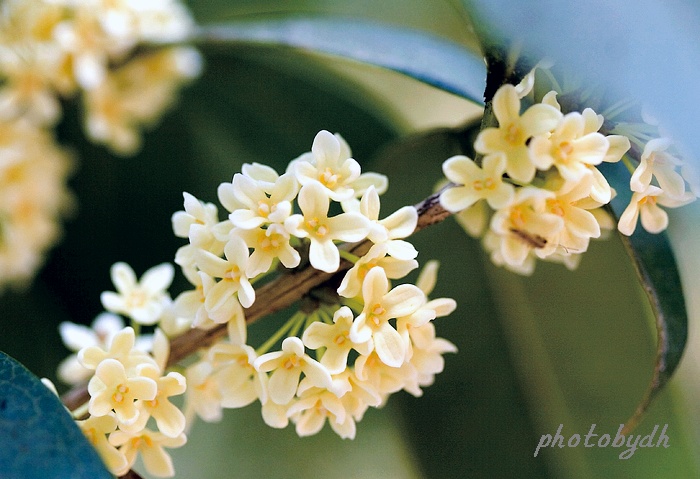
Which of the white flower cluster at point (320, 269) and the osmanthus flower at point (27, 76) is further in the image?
the osmanthus flower at point (27, 76)

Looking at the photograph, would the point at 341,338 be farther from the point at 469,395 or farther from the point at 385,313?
the point at 469,395

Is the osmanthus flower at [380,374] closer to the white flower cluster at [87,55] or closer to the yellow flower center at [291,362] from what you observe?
the yellow flower center at [291,362]

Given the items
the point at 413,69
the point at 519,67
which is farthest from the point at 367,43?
the point at 519,67

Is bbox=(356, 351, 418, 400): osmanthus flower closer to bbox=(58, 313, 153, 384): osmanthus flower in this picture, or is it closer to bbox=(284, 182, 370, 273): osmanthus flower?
bbox=(284, 182, 370, 273): osmanthus flower

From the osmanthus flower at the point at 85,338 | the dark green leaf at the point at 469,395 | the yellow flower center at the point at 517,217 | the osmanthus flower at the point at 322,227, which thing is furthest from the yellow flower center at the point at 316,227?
the dark green leaf at the point at 469,395

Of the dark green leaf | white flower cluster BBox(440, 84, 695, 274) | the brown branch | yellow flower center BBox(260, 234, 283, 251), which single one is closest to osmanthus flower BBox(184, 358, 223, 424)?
the brown branch
